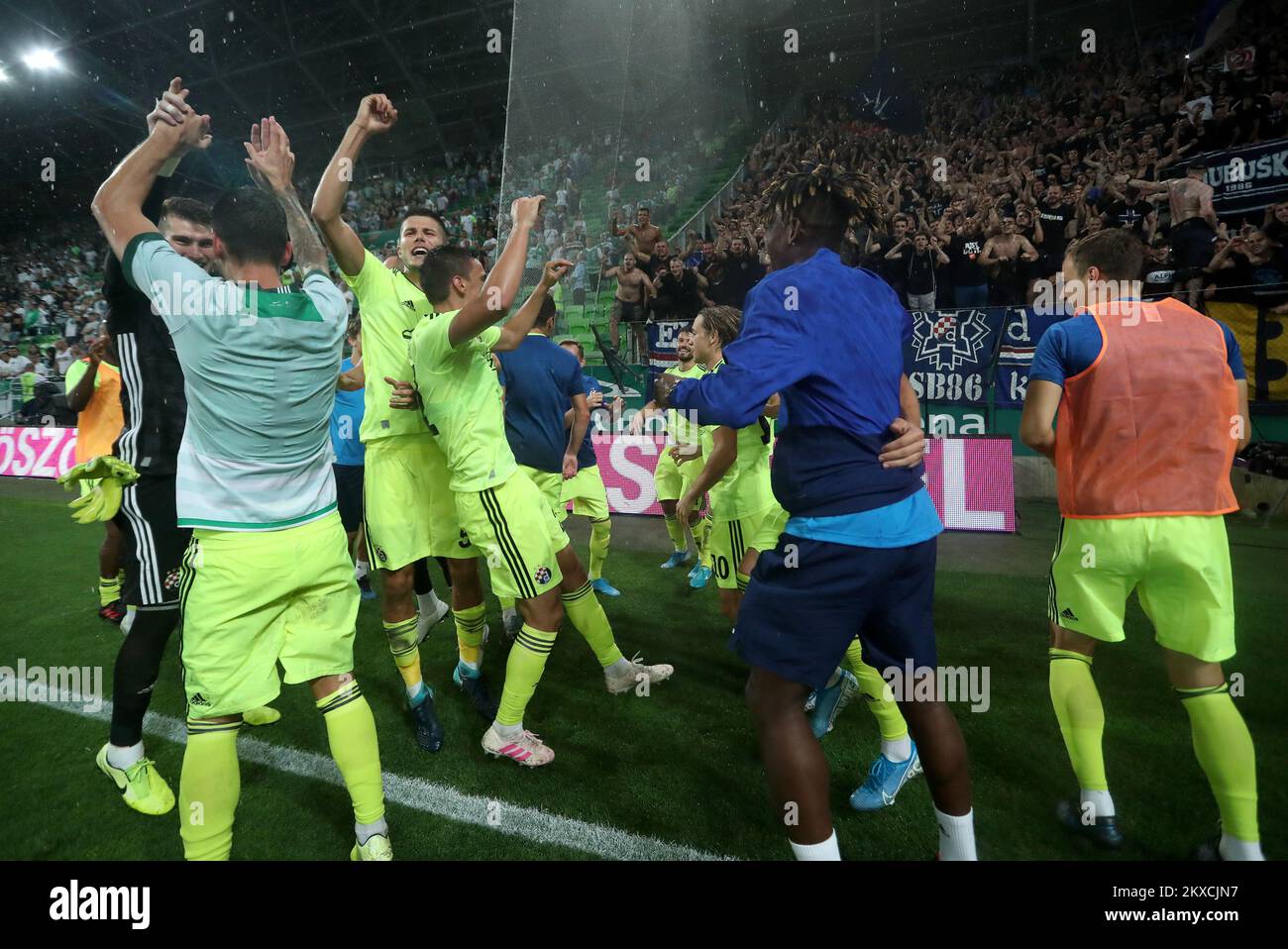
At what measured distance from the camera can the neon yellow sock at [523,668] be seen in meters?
2.95

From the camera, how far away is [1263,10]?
1143 cm

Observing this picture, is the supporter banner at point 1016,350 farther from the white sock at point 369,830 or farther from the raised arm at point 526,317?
the white sock at point 369,830

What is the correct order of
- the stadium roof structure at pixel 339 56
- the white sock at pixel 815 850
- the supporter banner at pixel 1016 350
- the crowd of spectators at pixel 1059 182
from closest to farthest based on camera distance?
the white sock at pixel 815 850 < the supporter banner at pixel 1016 350 < the crowd of spectators at pixel 1059 182 < the stadium roof structure at pixel 339 56

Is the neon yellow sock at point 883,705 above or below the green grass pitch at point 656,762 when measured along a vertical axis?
above

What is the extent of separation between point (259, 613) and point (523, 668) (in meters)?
1.19

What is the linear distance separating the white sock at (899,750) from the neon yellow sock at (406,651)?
221 cm

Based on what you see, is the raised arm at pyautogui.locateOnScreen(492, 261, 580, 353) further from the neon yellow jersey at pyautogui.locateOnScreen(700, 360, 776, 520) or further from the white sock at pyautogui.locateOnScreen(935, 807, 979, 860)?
the white sock at pyautogui.locateOnScreen(935, 807, 979, 860)

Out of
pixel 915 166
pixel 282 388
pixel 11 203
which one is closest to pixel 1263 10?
pixel 915 166

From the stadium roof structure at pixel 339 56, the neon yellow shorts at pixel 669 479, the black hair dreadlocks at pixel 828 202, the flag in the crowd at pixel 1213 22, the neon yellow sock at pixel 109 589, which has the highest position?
the stadium roof structure at pixel 339 56

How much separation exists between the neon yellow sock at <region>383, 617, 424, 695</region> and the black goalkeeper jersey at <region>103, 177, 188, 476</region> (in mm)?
1231

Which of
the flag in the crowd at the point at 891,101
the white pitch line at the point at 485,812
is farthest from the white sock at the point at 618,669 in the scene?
the flag in the crowd at the point at 891,101

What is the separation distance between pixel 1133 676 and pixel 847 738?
182 cm

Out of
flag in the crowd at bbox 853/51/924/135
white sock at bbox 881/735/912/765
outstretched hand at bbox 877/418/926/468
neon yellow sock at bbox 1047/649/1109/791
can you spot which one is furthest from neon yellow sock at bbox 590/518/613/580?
flag in the crowd at bbox 853/51/924/135
